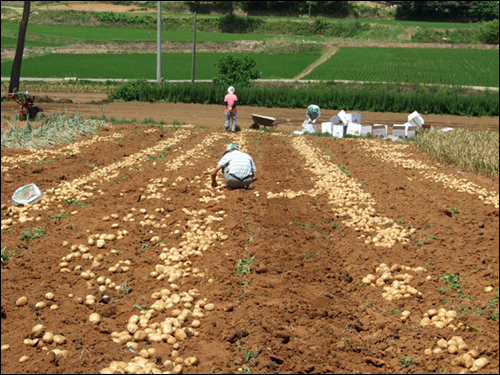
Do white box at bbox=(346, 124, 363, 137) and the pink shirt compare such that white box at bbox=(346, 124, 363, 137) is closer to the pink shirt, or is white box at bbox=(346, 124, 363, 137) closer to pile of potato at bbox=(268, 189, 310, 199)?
the pink shirt

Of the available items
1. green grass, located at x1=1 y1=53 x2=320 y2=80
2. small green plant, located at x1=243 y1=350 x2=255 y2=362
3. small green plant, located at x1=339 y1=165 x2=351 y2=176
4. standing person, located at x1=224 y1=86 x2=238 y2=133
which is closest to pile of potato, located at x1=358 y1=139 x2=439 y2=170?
small green plant, located at x1=339 y1=165 x2=351 y2=176

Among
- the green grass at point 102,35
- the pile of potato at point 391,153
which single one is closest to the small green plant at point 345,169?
the pile of potato at point 391,153

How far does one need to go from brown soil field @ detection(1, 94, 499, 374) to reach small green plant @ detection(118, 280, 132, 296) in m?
0.03

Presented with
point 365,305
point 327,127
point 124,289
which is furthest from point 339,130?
point 124,289

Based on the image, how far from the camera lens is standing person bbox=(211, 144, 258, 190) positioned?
30.5 feet

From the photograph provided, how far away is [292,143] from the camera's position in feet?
54.5

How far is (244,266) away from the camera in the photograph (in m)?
6.61

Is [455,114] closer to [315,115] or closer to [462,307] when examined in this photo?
[315,115]

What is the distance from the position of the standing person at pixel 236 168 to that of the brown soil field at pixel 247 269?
26 centimetres

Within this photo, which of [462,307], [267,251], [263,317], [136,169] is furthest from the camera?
[136,169]

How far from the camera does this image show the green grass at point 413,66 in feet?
130

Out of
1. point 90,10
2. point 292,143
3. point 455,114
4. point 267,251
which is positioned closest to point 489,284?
point 267,251

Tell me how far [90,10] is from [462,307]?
79823 millimetres

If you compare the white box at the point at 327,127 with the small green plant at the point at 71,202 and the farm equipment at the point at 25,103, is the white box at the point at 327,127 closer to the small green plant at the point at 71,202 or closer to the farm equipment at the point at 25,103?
the farm equipment at the point at 25,103
